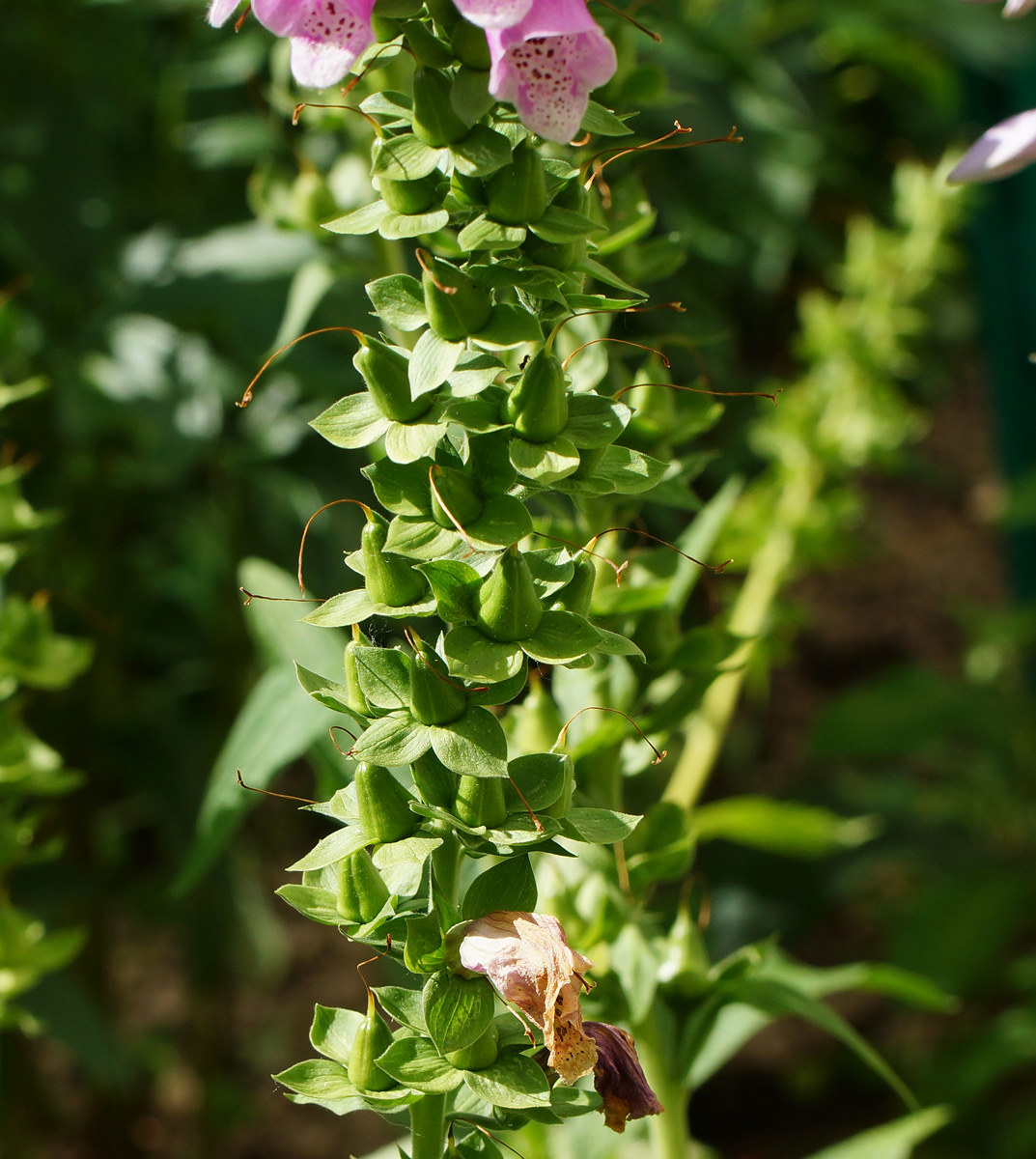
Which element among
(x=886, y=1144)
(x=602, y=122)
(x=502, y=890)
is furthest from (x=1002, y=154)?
(x=886, y=1144)

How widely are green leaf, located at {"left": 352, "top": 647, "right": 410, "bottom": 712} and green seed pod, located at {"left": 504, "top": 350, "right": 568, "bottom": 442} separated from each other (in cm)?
6

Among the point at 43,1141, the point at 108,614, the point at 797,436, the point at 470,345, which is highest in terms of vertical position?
the point at 470,345

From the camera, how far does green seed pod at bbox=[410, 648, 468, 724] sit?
0.25 m

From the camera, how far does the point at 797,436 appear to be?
0.85 m

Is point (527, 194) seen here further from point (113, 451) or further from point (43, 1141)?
point (43, 1141)

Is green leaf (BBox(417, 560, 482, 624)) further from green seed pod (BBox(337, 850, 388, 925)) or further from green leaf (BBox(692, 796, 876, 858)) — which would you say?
green leaf (BBox(692, 796, 876, 858))

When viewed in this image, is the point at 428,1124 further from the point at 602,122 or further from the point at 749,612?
the point at 749,612

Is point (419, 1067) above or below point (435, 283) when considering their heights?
below

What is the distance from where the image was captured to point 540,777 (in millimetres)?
261

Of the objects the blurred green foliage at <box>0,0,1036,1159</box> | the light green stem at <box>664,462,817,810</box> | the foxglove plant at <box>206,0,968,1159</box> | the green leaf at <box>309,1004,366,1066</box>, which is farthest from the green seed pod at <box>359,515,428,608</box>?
the light green stem at <box>664,462,817,810</box>

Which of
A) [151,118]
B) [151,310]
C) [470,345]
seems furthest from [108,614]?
[470,345]

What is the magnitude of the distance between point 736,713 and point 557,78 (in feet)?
4.61

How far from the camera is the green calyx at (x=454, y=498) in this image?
24 cm

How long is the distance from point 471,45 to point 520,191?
0.03 metres
